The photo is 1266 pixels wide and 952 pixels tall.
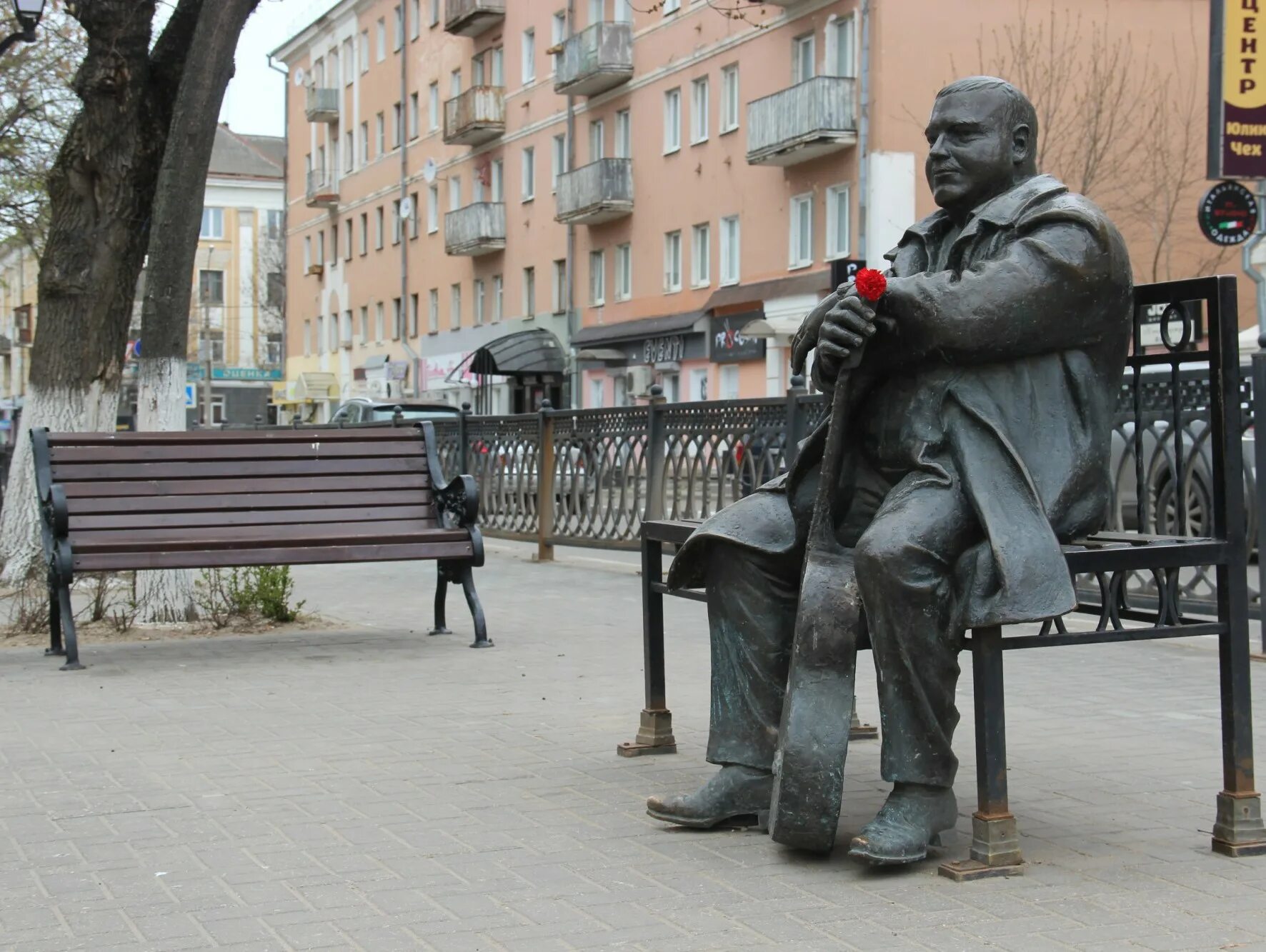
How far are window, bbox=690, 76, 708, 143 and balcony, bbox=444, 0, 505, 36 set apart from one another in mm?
12678

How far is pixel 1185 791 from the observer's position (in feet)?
17.5

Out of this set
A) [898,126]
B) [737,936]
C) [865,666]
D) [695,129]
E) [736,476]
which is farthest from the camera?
[695,129]

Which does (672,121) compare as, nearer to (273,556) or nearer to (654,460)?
(654,460)

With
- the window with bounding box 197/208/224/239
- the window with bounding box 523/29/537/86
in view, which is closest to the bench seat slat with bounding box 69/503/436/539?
the window with bounding box 523/29/537/86

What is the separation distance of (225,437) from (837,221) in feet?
85.2

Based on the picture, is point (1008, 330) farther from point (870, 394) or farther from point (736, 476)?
point (736, 476)


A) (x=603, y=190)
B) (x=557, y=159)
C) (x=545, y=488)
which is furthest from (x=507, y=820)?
(x=557, y=159)

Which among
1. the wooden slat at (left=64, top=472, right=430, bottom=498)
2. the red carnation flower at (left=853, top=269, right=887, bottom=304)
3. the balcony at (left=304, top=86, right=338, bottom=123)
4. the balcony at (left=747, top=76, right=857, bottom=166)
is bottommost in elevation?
the wooden slat at (left=64, top=472, right=430, bottom=498)

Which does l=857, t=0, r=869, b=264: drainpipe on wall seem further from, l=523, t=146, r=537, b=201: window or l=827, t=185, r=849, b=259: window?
l=523, t=146, r=537, b=201: window

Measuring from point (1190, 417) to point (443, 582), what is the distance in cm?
399

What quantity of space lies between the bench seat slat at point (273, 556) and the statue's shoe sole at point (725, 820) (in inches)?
164

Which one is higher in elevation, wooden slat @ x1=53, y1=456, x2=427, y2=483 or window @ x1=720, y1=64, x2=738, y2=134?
window @ x1=720, y1=64, x2=738, y2=134

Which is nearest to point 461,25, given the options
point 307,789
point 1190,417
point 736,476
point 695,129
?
point 695,129

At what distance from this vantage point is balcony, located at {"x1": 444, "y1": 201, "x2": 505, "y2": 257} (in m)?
51.1
